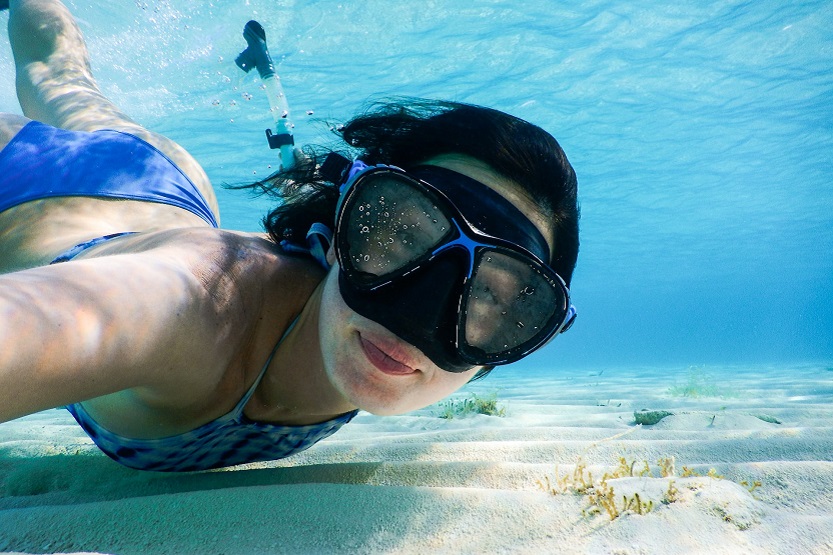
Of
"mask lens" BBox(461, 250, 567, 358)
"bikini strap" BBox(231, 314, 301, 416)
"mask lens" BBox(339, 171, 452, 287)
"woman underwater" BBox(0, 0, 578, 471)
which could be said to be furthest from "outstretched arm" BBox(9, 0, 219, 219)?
"mask lens" BBox(461, 250, 567, 358)

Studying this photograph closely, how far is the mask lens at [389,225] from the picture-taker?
7.32ft

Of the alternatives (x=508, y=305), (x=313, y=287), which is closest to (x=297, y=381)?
(x=313, y=287)

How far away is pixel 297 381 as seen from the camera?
2.57m

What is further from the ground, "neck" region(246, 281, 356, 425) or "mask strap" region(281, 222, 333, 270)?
"mask strap" region(281, 222, 333, 270)

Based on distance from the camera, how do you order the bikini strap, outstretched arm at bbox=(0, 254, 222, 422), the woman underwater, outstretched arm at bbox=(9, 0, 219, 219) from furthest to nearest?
outstretched arm at bbox=(9, 0, 219, 219) → the bikini strap → the woman underwater → outstretched arm at bbox=(0, 254, 222, 422)

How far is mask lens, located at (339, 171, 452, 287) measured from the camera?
2232 mm

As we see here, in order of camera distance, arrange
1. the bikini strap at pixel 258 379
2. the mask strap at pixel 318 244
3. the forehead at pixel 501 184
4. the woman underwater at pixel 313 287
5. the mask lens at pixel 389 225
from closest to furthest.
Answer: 1. the woman underwater at pixel 313 287
2. the mask lens at pixel 389 225
3. the bikini strap at pixel 258 379
4. the forehead at pixel 501 184
5. the mask strap at pixel 318 244

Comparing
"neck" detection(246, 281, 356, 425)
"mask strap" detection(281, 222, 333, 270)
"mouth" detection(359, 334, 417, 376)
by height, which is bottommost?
"neck" detection(246, 281, 356, 425)

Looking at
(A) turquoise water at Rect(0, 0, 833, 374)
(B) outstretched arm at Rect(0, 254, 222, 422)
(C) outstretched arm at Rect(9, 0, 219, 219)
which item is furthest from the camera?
(A) turquoise water at Rect(0, 0, 833, 374)

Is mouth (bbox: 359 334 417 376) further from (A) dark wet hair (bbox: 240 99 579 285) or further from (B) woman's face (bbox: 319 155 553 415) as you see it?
(A) dark wet hair (bbox: 240 99 579 285)

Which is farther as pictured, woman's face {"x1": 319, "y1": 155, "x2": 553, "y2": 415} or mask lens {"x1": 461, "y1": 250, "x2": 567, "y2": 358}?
mask lens {"x1": 461, "y1": 250, "x2": 567, "y2": 358}

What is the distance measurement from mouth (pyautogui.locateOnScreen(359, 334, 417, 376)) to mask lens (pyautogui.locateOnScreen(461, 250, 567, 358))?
34 centimetres

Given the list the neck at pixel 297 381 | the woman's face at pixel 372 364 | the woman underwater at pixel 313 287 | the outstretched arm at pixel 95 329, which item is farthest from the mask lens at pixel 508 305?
the outstretched arm at pixel 95 329

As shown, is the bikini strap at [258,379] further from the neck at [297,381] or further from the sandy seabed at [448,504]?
the sandy seabed at [448,504]
